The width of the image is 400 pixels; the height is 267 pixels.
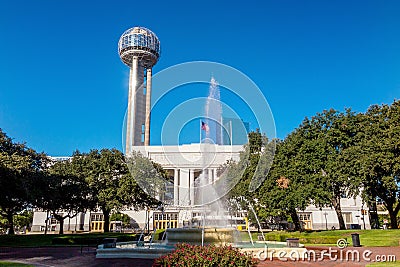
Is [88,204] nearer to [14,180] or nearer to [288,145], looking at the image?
[14,180]

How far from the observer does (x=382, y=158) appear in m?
31.0

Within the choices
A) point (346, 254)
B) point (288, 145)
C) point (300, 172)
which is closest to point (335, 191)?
point (300, 172)

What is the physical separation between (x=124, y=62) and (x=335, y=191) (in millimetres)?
78749

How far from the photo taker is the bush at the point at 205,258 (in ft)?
32.8

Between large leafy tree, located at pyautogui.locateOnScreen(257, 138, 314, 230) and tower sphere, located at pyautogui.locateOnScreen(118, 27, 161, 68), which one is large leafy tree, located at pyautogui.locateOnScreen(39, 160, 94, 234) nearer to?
large leafy tree, located at pyautogui.locateOnScreen(257, 138, 314, 230)

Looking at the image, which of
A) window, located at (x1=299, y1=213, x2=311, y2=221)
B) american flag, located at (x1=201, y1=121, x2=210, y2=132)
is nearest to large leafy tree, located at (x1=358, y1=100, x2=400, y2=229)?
american flag, located at (x1=201, y1=121, x2=210, y2=132)

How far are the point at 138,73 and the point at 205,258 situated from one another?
90.2 meters

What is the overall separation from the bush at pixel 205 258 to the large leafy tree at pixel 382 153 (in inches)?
978

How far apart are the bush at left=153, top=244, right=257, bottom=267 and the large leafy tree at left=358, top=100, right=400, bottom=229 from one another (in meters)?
24.8

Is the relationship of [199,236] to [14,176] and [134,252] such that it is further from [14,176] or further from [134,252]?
[14,176]

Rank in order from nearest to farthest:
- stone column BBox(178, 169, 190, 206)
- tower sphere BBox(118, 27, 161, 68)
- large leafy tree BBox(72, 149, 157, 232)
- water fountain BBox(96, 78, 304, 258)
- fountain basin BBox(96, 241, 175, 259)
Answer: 1. fountain basin BBox(96, 241, 175, 259)
2. water fountain BBox(96, 78, 304, 258)
3. large leafy tree BBox(72, 149, 157, 232)
4. stone column BBox(178, 169, 190, 206)
5. tower sphere BBox(118, 27, 161, 68)

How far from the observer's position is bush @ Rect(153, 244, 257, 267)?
1001 centimetres

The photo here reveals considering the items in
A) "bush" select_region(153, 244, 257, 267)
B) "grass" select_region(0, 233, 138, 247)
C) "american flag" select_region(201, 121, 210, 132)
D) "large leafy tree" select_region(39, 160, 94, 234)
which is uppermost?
"american flag" select_region(201, 121, 210, 132)

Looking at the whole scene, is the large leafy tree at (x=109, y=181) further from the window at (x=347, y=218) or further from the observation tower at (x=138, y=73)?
the window at (x=347, y=218)
